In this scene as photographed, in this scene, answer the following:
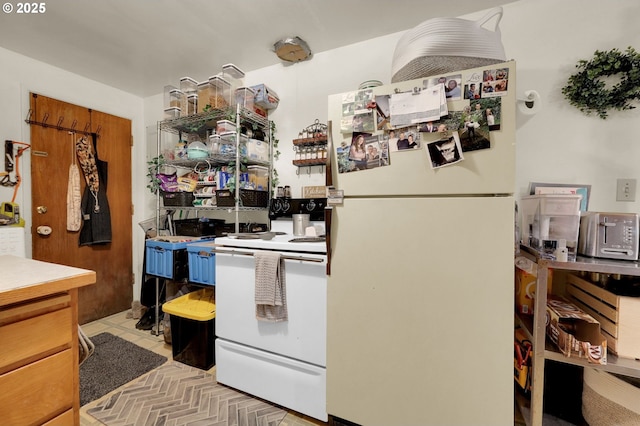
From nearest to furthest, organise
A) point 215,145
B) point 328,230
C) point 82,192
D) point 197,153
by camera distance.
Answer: point 328,230 < point 215,145 < point 197,153 < point 82,192

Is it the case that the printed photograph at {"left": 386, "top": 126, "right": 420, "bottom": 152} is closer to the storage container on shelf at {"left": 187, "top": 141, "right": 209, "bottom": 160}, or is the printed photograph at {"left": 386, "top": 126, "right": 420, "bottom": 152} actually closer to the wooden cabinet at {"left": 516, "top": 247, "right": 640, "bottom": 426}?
the wooden cabinet at {"left": 516, "top": 247, "right": 640, "bottom": 426}

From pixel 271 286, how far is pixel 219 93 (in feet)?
5.93

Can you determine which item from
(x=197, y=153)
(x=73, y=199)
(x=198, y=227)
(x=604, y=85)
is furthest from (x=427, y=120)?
(x=73, y=199)

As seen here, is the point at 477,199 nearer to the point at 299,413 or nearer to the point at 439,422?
the point at 439,422

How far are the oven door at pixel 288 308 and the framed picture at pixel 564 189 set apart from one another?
4.66ft

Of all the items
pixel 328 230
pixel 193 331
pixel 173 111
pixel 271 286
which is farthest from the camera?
pixel 173 111

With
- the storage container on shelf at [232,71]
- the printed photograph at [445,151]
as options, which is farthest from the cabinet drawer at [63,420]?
the storage container on shelf at [232,71]

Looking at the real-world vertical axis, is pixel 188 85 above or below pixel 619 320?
above

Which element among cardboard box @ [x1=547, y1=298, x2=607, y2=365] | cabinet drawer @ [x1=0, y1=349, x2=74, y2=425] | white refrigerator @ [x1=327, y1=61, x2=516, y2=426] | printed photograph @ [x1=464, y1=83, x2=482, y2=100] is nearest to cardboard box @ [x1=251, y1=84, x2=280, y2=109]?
white refrigerator @ [x1=327, y1=61, x2=516, y2=426]

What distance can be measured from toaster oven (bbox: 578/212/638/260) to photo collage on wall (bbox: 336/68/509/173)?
2.26 feet

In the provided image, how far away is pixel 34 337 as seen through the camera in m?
0.78

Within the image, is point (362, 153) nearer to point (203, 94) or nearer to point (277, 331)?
A: point (277, 331)

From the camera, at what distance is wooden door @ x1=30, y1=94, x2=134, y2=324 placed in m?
2.33

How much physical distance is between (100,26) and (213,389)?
2.76 meters
